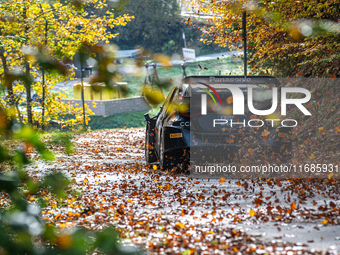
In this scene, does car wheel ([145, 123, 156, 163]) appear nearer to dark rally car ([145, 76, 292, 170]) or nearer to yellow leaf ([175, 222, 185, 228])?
dark rally car ([145, 76, 292, 170])

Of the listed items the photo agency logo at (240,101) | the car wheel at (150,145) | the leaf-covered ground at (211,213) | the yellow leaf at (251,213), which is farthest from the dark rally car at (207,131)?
the yellow leaf at (251,213)

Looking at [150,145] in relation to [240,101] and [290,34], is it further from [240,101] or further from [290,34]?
[290,34]

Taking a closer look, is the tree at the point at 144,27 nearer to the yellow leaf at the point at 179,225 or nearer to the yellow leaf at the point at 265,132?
the yellow leaf at the point at 179,225

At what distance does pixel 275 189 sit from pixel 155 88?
5306mm

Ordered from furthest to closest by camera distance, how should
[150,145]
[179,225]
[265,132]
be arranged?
[150,145], [265,132], [179,225]

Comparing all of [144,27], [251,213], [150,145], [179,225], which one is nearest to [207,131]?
[150,145]

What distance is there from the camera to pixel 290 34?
10766 mm

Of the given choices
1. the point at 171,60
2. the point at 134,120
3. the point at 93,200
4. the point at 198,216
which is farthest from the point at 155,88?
the point at 134,120

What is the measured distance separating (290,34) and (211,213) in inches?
259

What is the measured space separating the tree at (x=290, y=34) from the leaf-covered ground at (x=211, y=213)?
2.63 meters

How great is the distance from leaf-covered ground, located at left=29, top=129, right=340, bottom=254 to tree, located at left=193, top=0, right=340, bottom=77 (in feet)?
8.64

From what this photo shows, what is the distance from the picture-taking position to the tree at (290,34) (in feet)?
31.8

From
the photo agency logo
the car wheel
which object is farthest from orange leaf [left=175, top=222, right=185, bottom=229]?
the car wheel

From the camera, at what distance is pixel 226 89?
26.8 ft
